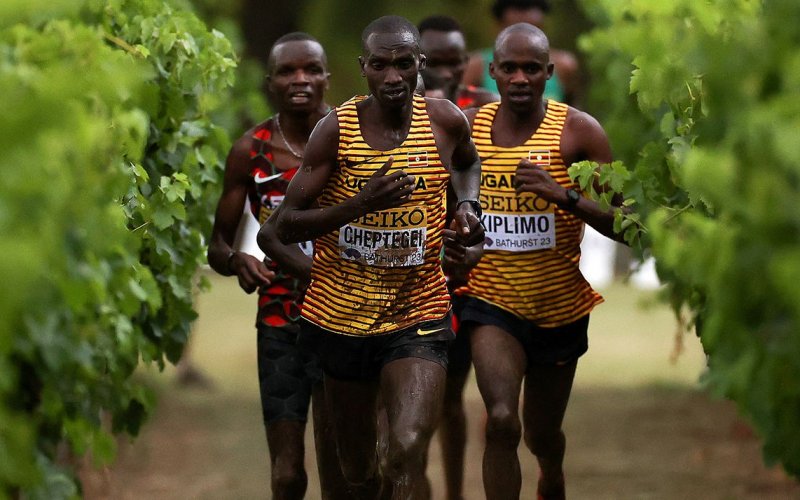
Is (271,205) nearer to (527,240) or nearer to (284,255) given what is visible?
(284,255)

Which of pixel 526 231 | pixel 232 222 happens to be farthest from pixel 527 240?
pixel 232 222

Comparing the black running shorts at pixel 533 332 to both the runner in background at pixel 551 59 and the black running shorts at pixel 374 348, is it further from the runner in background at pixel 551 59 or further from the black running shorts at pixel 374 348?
the runner in background at pixel 551 59

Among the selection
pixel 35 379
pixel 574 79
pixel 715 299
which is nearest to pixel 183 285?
pixel 35 379

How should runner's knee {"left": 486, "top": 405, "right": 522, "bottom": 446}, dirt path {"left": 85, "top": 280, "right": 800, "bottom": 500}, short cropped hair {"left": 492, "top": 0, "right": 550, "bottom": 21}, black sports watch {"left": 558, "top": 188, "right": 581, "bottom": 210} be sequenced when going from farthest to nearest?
short cropped hair {"left": 492, "top": 0, "right": 550, "bottom": 21}
dirt path {"left": 85, "top": 280, "right": 800, "bottom": 500}
black sports watch {"left": 558, "top": 188, "right": 581, "bottom": 210}
runner's knee {"left": 486, "top": 405, "right": 522, "bottom": 446}

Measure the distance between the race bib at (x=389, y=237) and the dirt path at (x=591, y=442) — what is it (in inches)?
88.4

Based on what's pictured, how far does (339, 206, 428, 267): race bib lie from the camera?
7.15m

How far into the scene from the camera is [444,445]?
934cm

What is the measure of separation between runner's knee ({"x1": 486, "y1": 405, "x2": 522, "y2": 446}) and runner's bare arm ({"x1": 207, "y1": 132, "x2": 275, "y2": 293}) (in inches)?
47.4

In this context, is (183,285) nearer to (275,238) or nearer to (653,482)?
(275,238)

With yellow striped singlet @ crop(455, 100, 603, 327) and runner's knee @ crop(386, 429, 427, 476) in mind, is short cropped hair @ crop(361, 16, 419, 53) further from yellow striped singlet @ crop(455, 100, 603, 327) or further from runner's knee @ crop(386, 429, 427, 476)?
runner's knee @ crop(386, 429, 427, 476)

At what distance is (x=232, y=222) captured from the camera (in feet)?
27.5

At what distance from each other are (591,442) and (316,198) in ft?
21.4

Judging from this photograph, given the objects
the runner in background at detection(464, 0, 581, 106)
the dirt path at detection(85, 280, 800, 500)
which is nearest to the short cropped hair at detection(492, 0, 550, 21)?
the runner in background at detection(464, 0, 581, 106)

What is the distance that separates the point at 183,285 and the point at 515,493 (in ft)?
6.08
